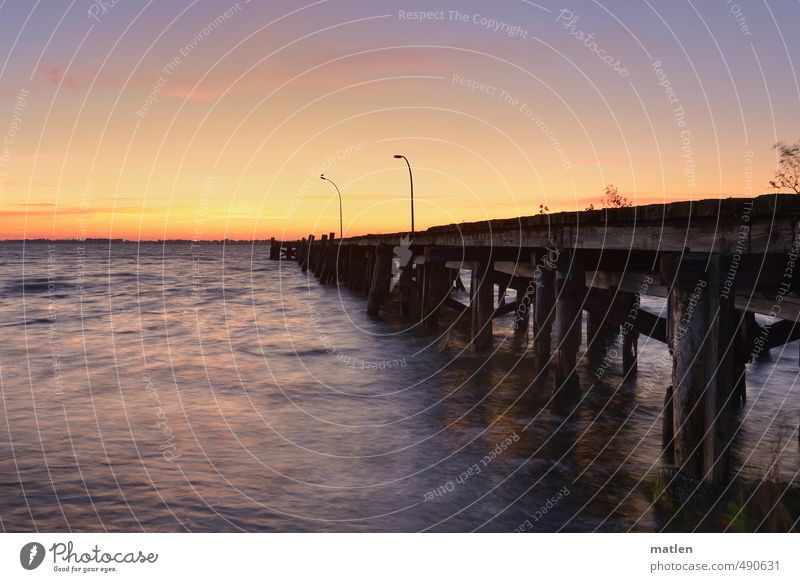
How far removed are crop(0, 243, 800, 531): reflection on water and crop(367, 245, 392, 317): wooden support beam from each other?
5.48 m

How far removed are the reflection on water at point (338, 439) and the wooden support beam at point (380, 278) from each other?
5.48 m

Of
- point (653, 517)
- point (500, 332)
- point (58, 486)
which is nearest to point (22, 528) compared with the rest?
point (58, 486)

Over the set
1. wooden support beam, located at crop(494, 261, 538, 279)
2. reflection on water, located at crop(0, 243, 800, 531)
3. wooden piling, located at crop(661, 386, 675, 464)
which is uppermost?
wooden support beam, located at crop(494, 261, 538, 279)

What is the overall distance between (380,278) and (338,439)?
51.4 ft

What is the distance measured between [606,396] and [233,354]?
1034 centimetres

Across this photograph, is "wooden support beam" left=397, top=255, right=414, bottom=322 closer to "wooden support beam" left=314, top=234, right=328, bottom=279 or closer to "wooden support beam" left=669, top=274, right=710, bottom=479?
"wooden support beam" left=669, top=274, right=710, bottom=479

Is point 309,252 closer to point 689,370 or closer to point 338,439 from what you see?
point 338,439

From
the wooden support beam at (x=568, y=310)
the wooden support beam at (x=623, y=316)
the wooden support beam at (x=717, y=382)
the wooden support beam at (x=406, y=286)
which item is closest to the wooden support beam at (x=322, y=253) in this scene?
the wooden support beam at (x=406, y=286)

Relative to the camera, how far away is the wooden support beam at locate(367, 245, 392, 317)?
79.7 feet

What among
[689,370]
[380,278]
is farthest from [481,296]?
[380,278]

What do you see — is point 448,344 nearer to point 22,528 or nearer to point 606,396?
point 606,396

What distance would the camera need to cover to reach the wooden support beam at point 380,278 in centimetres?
2428

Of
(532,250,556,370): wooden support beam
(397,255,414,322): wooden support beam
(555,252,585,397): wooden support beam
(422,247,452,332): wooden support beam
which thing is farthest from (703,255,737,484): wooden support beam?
(397,255,414,322): wooden support beam
